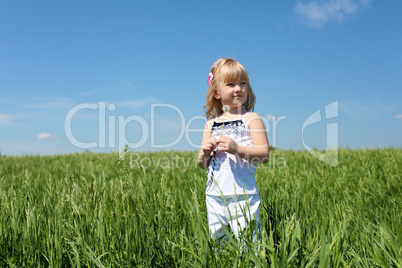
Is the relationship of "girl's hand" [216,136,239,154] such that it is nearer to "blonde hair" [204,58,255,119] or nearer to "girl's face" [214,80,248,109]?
"girl's face" [214,80,248,109]

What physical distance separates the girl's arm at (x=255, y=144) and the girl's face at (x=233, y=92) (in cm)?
15

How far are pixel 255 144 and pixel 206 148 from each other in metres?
0.36

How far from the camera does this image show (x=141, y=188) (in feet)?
9.82

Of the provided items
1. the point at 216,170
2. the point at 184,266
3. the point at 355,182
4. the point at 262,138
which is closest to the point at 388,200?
the point at 355,182

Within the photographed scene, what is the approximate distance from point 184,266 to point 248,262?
37 cm

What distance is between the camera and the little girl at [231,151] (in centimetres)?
216

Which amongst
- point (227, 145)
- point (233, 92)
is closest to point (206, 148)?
point (227, 145)

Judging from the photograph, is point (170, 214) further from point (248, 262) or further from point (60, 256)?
point (248, 262)

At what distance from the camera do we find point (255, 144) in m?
2.25

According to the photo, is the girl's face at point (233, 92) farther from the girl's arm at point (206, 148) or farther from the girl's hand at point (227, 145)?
the girl's hand at point (227, 145)

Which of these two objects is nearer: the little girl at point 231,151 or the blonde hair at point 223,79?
the little girl at point 231,151

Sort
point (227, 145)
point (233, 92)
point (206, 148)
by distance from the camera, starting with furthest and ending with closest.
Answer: point (233, 92) < point (206, 148) < point (227, 145)

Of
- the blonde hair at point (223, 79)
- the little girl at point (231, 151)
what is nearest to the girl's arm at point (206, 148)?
the little girl at point (231, 151)

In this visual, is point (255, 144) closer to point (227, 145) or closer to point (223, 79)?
point (227, 145)
